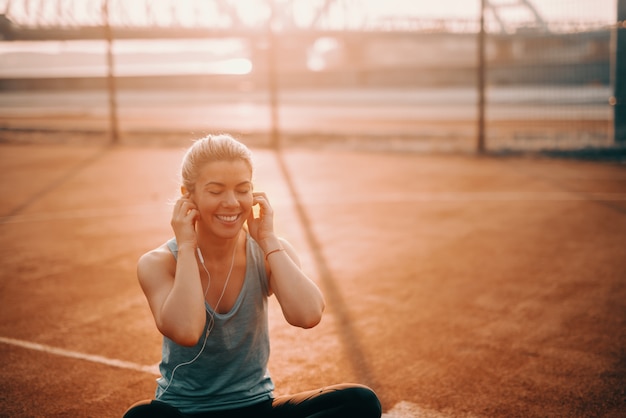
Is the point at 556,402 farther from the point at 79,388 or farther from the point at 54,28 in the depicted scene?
the point at 54,28

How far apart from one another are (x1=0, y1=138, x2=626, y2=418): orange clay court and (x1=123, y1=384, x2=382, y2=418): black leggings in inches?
40.1

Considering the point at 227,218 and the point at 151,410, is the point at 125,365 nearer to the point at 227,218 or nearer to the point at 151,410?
the point at 151,410

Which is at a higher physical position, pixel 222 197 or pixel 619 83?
pixel 222 197

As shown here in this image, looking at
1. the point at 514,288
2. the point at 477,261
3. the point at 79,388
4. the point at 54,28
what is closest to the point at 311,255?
the point at 477,261

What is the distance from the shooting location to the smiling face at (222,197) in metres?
2.76

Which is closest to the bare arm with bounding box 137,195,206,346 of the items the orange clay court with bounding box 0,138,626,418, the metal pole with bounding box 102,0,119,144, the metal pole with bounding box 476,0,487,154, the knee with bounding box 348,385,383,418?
the knee with bounding box 348,385,383,418

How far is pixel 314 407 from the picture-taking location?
8.92 feet

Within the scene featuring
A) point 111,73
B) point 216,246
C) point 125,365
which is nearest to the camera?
point 216,246

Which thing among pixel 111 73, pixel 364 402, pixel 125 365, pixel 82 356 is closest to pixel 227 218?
pixel 364 402

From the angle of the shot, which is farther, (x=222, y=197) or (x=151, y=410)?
(x=222, y=197)

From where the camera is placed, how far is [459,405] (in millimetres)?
3709

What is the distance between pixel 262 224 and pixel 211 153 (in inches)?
14.9

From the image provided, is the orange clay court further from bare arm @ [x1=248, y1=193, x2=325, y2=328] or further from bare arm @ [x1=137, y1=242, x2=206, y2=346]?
bare arm @ [x1=137, y1=242, x2=206, y2=346]

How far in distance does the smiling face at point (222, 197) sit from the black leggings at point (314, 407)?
707 mm
